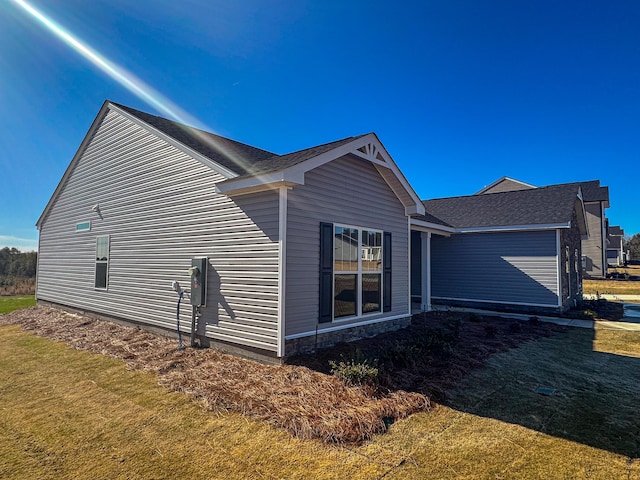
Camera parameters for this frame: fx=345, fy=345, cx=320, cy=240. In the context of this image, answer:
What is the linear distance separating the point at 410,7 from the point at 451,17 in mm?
1324

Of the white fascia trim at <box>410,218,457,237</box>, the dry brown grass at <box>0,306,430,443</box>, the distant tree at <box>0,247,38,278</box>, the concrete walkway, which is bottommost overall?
the concrete walkway

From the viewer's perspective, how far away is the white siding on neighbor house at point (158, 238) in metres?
5.91

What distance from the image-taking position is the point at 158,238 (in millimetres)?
7902

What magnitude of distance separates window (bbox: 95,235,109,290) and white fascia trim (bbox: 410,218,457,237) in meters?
8.71

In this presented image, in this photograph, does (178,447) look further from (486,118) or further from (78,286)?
(486,118)

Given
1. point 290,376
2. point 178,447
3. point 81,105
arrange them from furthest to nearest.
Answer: point 81,105 → point 290,376 → point 178,447

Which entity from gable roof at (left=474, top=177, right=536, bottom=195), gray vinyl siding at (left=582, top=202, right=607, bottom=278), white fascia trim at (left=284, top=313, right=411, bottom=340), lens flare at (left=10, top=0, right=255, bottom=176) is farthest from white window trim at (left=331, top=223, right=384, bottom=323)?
gray vinyl siding at (left=582, top=202, right=607, bottom=278)

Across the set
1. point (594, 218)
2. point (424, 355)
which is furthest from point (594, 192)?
point (424, 355)

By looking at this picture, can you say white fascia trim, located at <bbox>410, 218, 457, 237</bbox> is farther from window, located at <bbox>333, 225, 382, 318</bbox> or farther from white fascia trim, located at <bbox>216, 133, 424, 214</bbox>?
white fascia trim, located at <bbox>216, 133, 424, 214</bbox>

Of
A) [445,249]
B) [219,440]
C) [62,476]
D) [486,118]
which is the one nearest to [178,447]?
[219,440]

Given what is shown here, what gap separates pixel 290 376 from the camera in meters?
4.98

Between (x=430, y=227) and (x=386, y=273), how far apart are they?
4.36m

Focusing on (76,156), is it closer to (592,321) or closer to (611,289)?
(592,321)

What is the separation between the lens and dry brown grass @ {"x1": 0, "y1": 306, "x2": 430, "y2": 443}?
11.9 feet
